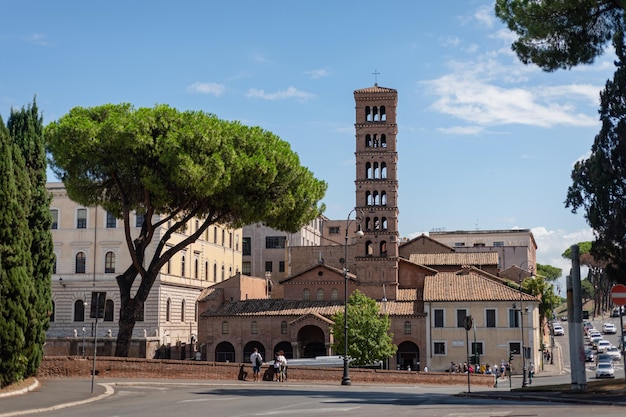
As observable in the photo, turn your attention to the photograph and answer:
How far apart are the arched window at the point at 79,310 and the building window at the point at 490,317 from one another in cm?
3347

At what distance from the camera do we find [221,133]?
36906 millimetres

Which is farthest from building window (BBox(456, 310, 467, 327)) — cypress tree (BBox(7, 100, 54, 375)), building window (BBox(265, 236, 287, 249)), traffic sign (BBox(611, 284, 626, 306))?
traffic sign (BBox(611, 284, 626, 306))

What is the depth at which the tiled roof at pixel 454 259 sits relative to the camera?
80.9 meters

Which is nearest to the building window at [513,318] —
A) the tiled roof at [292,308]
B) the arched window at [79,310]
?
the tiled roof at [292,308]

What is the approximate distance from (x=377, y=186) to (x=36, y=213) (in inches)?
1747

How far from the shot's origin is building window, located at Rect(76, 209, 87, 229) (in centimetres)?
6444

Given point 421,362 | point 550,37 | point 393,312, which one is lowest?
point 421,362

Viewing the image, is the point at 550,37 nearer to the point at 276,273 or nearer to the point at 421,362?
the point at 421,362

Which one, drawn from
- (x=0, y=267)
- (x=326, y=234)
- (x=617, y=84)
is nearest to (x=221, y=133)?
(x=0, y=267)

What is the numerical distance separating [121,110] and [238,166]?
6399mm

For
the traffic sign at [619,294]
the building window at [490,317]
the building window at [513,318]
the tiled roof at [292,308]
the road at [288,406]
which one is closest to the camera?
the road at [288,406]

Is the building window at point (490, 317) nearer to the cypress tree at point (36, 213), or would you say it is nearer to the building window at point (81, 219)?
the building window at point (81, 219)

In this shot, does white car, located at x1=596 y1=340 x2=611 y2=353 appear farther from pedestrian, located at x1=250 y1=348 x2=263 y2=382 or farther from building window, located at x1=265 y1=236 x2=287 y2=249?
pedestrian, located at x1=250 y1=348 x2=263 y2=382

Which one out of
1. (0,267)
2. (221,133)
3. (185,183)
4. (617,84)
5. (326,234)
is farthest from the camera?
(326,234)
